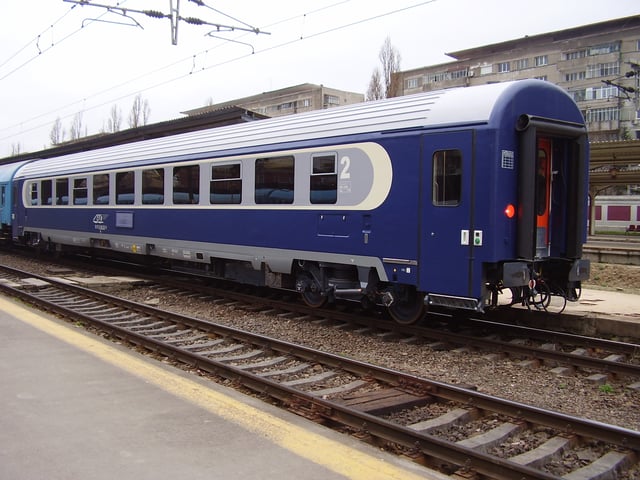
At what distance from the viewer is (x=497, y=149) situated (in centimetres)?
724

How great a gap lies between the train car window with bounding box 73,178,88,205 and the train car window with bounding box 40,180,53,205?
2.03 meters

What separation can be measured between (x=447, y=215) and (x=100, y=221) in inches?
440

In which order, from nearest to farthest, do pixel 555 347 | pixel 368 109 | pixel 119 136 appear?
pixel 555 347 → pixel 368 109 → pixel 119 136

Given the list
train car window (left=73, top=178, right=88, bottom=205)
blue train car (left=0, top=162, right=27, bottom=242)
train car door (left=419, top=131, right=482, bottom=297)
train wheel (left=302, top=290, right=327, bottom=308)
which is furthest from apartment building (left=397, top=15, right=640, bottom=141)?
train car door (left=419, top=131, right=482, bottom=297)

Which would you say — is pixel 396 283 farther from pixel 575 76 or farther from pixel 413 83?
pixel 413 83

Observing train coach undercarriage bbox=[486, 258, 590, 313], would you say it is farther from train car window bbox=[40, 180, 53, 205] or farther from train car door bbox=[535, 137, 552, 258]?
train car window bbox=[40, 180, 53, 205]

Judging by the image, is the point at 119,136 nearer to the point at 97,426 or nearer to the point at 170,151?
the point at 170,151

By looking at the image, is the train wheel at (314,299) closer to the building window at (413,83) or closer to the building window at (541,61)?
the building window at (541,61)

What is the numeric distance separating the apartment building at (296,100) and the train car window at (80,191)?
53.9 m

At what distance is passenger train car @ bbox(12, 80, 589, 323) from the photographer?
740cm

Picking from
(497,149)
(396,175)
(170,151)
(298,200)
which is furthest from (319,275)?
(170,151)

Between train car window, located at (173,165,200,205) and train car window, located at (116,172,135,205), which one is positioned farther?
train car window, located at (116,172,135,205)

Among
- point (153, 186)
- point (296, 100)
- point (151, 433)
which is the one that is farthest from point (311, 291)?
point (296, 100)

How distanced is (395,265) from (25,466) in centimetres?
544
